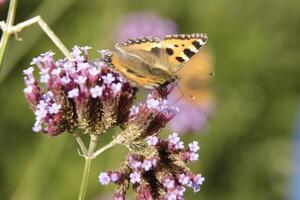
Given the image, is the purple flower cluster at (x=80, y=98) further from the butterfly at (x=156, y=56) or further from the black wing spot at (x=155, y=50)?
the black wing spot at (x=155, y=50)

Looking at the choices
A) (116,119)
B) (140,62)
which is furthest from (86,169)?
(140,62)

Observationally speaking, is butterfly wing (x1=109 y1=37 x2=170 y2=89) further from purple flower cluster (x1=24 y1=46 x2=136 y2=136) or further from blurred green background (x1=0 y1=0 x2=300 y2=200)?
blurred green background (x1=0 y1=0 x2=300 y2=200)

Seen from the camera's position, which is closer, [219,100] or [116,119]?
[116,119]

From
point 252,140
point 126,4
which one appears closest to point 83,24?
point 126,4

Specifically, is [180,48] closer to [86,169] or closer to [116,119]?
[116,119]

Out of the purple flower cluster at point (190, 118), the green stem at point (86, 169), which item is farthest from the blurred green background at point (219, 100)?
the green stem at point (86, 169)

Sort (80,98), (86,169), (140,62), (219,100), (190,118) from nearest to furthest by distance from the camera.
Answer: (86,169) → (80,98) → (140,62) → (190,118) → (219,100)

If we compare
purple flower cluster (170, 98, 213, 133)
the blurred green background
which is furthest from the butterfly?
purple flower cluster (170, 98, 213, 133)
